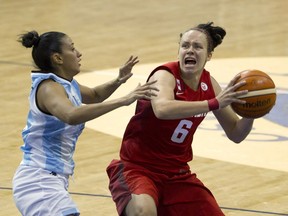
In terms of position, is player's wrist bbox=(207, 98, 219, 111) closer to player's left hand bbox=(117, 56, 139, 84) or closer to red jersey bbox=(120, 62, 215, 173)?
red jersey bbox=(120, 62, 215, 173)

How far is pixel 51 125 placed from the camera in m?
5.55

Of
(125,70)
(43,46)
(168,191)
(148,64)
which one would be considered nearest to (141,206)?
(168,191)

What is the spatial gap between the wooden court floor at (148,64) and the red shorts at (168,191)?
1.19 metres

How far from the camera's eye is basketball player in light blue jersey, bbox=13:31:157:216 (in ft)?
17.6

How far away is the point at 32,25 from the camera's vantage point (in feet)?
47.2

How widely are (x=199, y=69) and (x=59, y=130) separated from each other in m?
0.96

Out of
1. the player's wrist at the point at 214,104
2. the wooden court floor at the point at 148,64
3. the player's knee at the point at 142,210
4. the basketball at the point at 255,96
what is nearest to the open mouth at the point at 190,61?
the basketball at the point at 255,96

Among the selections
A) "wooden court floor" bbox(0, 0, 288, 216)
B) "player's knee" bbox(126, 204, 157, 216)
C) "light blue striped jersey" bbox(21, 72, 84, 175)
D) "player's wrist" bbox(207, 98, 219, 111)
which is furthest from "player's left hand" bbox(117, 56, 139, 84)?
"wooden court floor" bbox(0, 0, 288, 216)

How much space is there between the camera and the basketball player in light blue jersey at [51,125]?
5.37 meters

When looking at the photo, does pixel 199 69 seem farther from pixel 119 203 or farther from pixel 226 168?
pixel 226 168

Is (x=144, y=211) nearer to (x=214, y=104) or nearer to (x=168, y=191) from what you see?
(x=168, y=191)

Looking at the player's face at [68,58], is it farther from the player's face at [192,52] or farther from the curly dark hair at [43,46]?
the player's face at [192,52]

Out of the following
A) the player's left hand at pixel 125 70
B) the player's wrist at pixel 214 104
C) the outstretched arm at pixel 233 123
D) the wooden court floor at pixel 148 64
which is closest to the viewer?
the player's wrist at pixel 214 104

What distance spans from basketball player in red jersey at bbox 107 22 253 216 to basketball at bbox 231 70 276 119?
0.20 m
